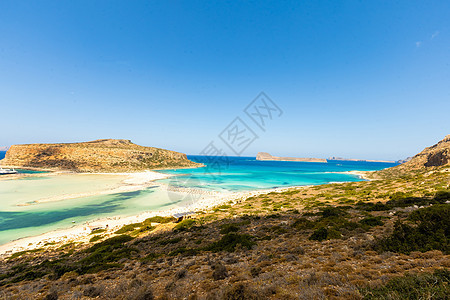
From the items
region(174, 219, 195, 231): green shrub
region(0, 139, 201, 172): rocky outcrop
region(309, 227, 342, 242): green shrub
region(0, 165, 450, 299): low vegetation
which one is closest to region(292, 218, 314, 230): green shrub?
region(0, 165, 450, 299): low vegetation

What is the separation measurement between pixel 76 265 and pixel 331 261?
1637 cm

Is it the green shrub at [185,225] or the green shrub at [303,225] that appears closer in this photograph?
the green shrub at [303,225]

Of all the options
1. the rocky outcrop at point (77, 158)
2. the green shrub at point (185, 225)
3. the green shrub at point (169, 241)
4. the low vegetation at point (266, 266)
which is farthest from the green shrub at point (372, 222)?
the rocky outcrop at point (77, 158)

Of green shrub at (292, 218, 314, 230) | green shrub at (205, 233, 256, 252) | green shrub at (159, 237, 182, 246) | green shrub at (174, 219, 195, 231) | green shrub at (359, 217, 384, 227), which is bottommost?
green shrub at (174, 219, 195, 231)

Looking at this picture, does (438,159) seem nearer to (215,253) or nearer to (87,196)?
(215,253)

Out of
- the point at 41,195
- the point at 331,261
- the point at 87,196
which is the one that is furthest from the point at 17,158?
the point at 331,261

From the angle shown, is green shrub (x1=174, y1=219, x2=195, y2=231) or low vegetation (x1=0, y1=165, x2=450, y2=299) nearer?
low vegetation (x1=0, y1=165, x2=450, y2=299)

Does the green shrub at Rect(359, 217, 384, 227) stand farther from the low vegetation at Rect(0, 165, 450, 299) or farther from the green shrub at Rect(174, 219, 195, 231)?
the green shrub at Rect(174, 219, 195, 231)

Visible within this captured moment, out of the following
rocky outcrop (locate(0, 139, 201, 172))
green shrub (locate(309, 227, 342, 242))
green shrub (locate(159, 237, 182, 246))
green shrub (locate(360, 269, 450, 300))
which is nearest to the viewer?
green shrub (locate(360, 269, 450, 300))

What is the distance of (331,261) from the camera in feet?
26.6

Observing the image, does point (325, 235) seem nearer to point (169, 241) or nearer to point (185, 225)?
point (169, 241)

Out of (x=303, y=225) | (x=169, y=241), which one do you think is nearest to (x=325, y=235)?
(x=303, y=225)

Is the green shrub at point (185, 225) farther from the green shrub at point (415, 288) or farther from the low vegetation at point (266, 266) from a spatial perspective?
the green shrub at point (415, 288)

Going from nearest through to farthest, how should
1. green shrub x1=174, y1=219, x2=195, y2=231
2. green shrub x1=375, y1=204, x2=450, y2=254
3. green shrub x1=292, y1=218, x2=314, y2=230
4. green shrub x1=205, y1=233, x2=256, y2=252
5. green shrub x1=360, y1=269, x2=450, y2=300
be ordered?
green shrub x1=360, y1=269, x2=450, y2=300
green shrub x1=375, y1=204, x2=450, y2=254
green shrub x1=205, y1=233, x2=256, y2=252
green shrub x1=292, y1=218, x2=314, y2=230
green shrub x1=174, y1=219, x2=195, y2=231
